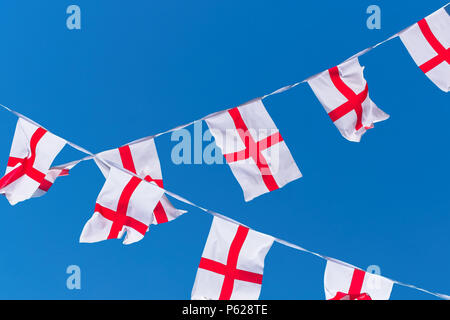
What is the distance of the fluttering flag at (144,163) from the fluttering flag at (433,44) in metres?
2.18

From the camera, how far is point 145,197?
407 cm

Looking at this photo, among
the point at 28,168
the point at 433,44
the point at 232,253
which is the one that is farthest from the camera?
the point at 433,44

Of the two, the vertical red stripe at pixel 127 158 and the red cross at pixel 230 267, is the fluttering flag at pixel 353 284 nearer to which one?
the red cross at pixel 230 267

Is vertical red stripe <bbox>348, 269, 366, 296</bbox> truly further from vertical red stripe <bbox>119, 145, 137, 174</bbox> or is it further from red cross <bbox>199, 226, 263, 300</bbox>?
vertical red stripe <bbox>119, 145, 137, 174</bbox>

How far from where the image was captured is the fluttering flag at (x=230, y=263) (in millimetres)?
4020

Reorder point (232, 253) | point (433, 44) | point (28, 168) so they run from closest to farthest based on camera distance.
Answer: point (232, 253) → point (28, 168) → point (433, 44)

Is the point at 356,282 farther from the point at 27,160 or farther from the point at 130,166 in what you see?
the point at 27,160

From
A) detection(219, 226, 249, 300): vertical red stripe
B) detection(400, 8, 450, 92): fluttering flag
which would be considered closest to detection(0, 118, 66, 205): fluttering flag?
detection(219, 226, 249, 300): vertical red stripe

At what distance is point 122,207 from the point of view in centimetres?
410

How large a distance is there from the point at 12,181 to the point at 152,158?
1072 mm

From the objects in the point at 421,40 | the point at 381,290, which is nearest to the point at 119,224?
the point at 381,290

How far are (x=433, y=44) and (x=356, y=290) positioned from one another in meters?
2.01

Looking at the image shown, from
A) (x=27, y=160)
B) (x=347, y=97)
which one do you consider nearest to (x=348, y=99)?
(x=347, y=97)
